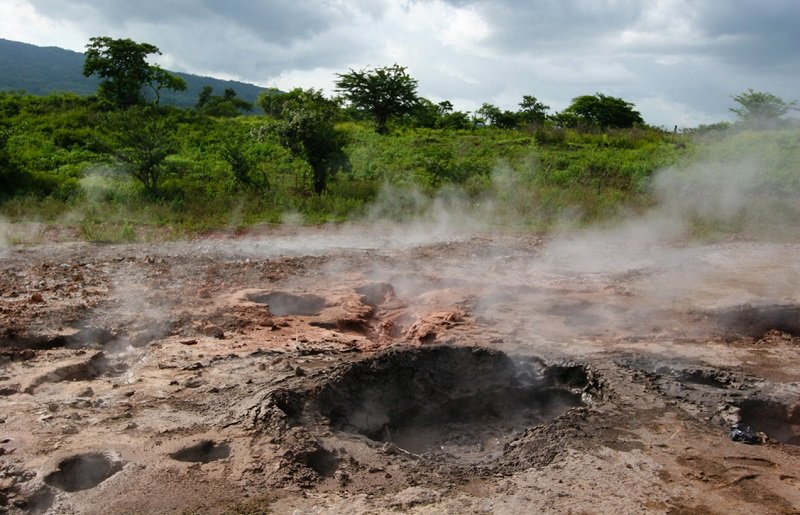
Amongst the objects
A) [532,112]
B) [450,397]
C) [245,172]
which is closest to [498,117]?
[532,112]

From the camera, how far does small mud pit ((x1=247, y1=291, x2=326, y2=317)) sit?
745 cm

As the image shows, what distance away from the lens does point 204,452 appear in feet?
13.8

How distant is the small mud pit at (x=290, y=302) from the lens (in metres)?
7.45

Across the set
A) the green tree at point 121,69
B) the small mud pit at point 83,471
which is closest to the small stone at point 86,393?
the small mud pit at point 83,471

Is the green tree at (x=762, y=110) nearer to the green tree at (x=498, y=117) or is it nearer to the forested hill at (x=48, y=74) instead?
the green tree at (x=498, y=117)

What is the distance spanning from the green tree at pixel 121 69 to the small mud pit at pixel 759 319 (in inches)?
868

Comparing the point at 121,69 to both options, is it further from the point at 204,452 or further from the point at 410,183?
the point at 204,452

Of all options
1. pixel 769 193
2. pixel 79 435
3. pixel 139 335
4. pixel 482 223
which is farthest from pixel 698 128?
pixel 79 435

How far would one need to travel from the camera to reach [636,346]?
6.04 metres

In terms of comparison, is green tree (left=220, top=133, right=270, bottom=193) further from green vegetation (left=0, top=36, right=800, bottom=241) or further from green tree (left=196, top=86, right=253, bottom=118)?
green tree (left=196, top=86, right=253, bottom=118)

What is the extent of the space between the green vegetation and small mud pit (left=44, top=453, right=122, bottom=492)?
7.41 meters

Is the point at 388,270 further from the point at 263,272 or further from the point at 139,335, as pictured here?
the point at 139,335

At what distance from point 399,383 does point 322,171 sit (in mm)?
9380

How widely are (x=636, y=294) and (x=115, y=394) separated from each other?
551 centimetres
